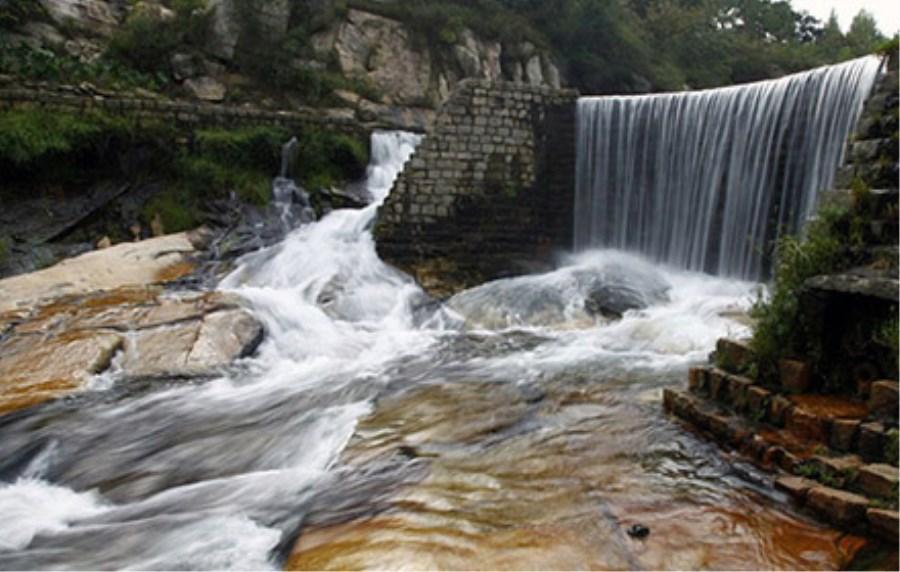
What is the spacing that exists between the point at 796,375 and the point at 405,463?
249cm

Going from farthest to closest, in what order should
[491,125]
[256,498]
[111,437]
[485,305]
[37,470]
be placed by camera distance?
[491,125]
[485,305]
[111,437]
[37,470]
[256,498]

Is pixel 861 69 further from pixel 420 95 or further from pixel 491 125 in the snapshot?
pixel 420 95

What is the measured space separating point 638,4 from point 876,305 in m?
28.0

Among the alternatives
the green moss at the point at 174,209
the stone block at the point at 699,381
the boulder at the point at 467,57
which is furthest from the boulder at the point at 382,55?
the stone block at the point at 699,381

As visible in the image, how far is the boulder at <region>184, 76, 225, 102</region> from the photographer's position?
15375mm

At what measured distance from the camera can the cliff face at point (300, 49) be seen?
1562 centimetres

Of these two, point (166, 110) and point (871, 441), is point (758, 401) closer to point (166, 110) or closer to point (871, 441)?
point (871, 441)

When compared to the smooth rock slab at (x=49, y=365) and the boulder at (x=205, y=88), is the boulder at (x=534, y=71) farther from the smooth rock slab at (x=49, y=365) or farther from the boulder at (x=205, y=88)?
the smooth rock slab at (x=49, y=365)

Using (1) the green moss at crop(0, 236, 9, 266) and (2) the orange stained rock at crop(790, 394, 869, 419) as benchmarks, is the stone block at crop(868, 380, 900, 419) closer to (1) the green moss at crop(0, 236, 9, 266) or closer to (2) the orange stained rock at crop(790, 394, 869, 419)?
(2) the orange stained rock at crop(790, 394, 869, 419)

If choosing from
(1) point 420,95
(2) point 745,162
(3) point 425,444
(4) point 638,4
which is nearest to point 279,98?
(1) point 420,95

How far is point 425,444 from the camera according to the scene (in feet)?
14.2

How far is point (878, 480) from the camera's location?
9.46 ft

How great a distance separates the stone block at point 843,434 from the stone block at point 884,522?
0.49 meters

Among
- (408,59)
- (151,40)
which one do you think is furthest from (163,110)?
(408,59)
